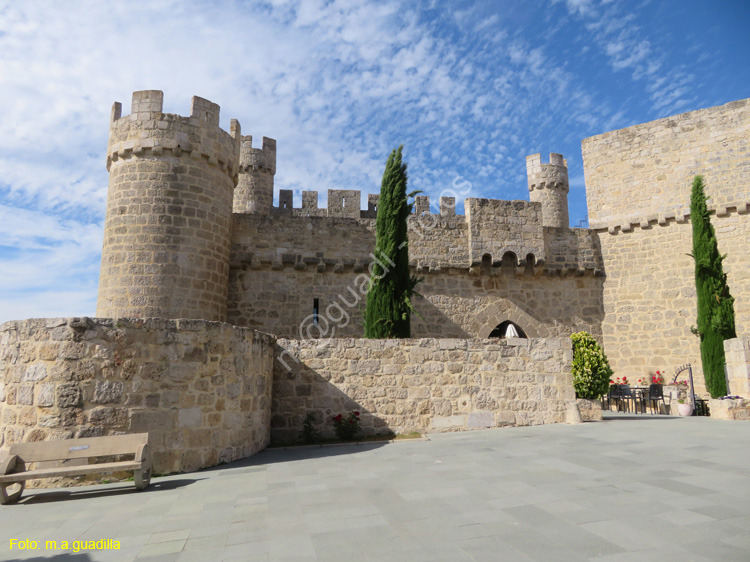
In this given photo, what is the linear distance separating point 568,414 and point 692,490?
16.0ft

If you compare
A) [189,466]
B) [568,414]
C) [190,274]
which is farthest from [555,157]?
[189,466]

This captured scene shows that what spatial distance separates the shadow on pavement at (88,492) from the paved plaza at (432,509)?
3cm

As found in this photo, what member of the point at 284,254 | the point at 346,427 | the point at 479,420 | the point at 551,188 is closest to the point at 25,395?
the point at 346,427

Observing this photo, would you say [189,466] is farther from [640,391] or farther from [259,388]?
[640,391]

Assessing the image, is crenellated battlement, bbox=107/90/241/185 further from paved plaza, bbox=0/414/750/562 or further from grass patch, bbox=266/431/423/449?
paved plaza, bbox=0/414/750/562

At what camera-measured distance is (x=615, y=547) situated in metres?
2.96

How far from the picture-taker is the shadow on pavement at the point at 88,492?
4859 millimetres

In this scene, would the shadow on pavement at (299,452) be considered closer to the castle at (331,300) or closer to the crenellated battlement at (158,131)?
the castle at (331,300)

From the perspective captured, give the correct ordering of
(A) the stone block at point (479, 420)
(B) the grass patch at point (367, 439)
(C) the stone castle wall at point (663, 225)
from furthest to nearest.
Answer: (C) the stone castle wall at point (663, 225) < (A) the stone block at point (479, 420) < (B) the grass patch at point (367, 439)

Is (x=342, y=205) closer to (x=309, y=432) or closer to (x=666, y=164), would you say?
(x=309, y=432)

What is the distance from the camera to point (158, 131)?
10.7 m

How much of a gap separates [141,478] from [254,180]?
15.9 m

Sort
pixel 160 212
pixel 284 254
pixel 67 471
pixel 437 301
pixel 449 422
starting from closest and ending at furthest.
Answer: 1. pixel 67 471
2. pixel 449 422
3. pixel 160 212
4. pixel 284 254
5. pixel 437 301

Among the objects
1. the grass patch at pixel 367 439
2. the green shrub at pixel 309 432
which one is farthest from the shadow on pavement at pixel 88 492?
the green shrub at pixel 309 432
